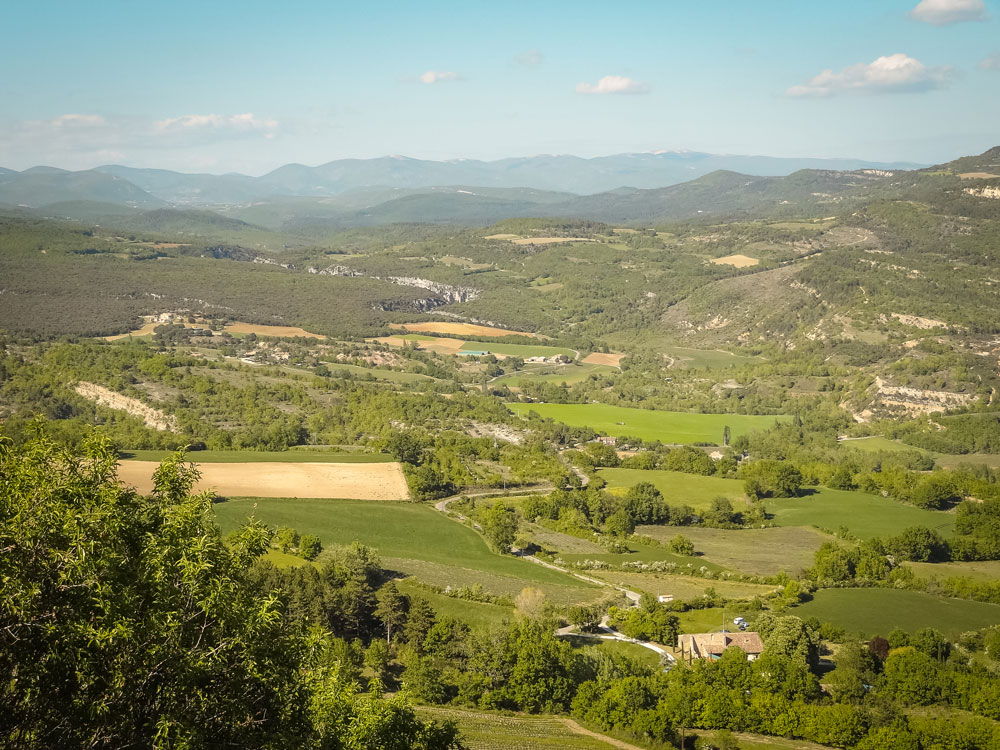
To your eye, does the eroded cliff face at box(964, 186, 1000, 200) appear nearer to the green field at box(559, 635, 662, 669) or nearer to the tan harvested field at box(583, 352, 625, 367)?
the tan harvested field at box(583, 352, 625, 367)

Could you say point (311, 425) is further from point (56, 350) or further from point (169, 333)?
point (169, 333)

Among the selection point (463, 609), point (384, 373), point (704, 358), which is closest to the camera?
point (463, 609)

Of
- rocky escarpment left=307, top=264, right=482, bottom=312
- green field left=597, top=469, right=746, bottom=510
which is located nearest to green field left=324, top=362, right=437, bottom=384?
green field left=597, top=469, right=746, bottom=510

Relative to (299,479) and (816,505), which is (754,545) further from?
(299,479)

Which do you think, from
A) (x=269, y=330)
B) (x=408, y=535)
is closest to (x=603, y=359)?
(x=269, y=330)

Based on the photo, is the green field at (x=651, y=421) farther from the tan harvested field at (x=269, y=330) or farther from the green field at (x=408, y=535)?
the tan harvested field at (x=269, y=330)

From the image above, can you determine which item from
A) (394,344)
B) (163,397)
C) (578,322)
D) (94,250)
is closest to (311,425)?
(163,397)
